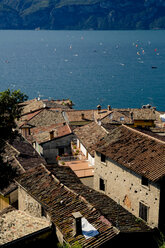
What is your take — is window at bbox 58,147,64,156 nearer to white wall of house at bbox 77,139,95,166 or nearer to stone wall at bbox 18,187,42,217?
white wall of house at bbox 77,139,95,166

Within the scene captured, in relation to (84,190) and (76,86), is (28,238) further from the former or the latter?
(76,86)

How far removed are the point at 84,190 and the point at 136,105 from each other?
91.0 m

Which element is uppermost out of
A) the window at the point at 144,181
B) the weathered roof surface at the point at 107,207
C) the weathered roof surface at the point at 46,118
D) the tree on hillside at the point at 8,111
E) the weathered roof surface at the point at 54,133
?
the tree on hillside at the point at 8,111

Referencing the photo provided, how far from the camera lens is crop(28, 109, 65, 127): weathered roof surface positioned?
2379 inches

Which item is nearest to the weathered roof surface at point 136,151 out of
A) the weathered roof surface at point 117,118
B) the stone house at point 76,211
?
the stone house at point 76,211

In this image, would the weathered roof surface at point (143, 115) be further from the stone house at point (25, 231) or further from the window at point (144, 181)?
the stone house at point (25, 231)

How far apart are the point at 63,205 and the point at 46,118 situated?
133ft

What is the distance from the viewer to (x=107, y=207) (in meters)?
24.4

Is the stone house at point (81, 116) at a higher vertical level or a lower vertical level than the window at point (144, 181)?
higher

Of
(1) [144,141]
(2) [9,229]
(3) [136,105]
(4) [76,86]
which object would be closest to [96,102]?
(3) [136,105]

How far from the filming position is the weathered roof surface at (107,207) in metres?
22.5

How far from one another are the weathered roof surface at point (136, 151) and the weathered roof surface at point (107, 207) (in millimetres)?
3061

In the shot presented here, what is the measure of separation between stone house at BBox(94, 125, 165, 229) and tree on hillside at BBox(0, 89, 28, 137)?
10.3 metres

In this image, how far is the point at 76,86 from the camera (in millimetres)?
145875
